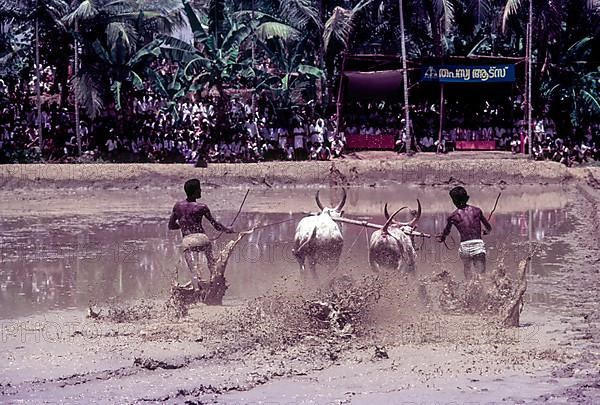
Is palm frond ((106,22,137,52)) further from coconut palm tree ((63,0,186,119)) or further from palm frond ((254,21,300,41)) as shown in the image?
palm frond ((254,21,300,41))

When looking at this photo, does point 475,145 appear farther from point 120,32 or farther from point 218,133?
point 120,32

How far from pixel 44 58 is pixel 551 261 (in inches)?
950

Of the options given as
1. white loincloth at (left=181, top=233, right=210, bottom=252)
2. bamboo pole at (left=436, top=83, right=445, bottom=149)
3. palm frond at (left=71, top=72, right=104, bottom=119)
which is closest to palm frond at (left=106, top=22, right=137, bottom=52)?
palm frond at (left=71, top=72, right=104, bottom=119)

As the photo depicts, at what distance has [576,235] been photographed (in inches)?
662

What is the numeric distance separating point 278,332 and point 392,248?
212 cm

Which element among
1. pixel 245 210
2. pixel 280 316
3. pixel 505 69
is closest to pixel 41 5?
pixel 245 210

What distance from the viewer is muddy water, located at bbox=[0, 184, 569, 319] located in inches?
466

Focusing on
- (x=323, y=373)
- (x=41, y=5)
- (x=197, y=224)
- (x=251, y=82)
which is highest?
(x=41, y=5)

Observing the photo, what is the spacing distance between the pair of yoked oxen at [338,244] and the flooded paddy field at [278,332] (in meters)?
0.19

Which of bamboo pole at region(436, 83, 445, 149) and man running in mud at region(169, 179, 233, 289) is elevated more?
bamboo pole at region(436, 83, 445, 149)

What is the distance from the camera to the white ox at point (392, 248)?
10445 millimetres

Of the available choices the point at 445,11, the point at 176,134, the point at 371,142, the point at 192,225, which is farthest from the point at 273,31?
the point at 192,225

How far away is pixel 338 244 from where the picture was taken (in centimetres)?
1102

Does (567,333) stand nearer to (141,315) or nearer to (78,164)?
(141,315)
